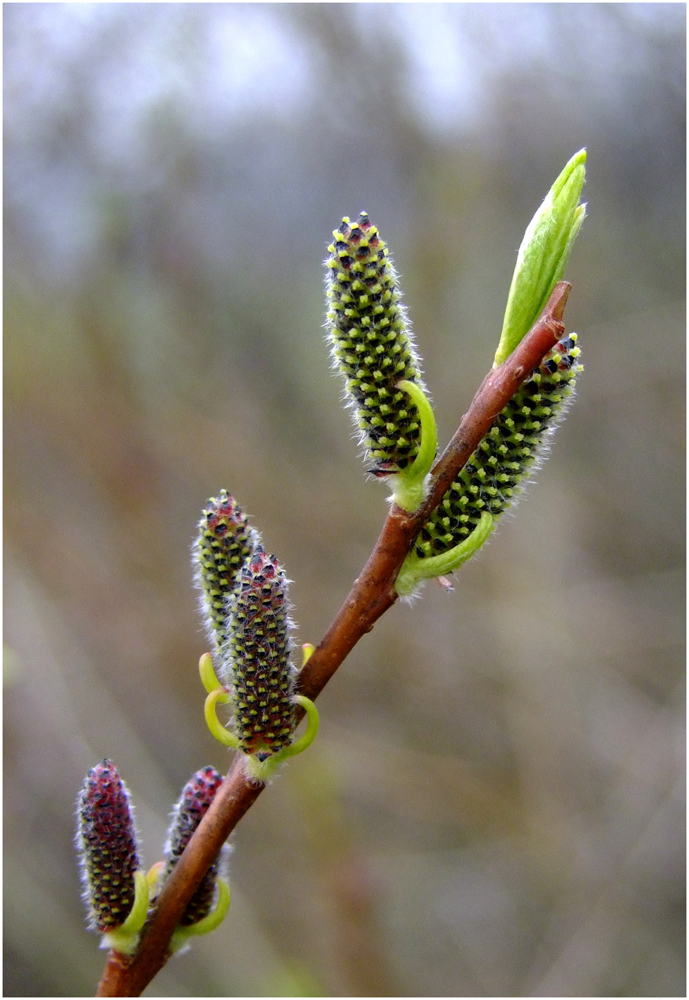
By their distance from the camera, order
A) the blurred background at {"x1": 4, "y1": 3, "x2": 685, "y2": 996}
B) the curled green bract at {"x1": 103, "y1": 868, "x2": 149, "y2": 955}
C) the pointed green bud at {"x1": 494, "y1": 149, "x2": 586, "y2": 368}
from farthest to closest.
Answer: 1. the blurred background at {"x1": 4, "y1": 3, "x2": 685, "y2": 996}
2. the curled green bract at {"x1": 103, "y1": 868, "x2": 149, "y2": 955}
3. the pointed green bud at {"x1": 494, "y1": 149, "x2": 586, "y2": 368}

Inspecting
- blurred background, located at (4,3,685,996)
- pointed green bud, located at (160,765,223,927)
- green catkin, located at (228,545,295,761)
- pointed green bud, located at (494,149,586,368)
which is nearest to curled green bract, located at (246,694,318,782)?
green catkin, located at (228,545,295,761)

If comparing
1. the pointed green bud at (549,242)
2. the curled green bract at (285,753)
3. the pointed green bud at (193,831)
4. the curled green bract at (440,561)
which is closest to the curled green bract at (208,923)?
the pointed green bud at (193,831)

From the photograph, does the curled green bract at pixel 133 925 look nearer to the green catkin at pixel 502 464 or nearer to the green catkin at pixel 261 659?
the green catkin at pixel 261 659

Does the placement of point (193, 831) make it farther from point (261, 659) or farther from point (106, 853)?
point (261, 659)

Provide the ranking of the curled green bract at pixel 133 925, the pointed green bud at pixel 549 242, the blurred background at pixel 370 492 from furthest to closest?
the blurred background at pixel 370 492, the curled green bract at pixel 133 925, the pointed green bud at pixel 549 242

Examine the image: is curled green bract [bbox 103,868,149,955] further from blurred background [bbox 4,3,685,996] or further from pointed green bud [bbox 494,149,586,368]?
blurred background [bbox 4,3,685,996]

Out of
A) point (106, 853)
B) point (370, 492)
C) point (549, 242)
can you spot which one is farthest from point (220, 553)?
point (370, 492)
